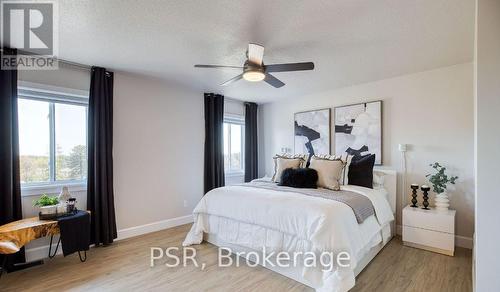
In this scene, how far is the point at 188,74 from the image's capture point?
11.8 feet

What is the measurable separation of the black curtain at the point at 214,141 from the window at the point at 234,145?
442 mm

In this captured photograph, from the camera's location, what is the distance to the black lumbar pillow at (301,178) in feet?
10.6

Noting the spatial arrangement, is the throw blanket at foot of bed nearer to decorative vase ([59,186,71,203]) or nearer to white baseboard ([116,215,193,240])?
white baseboard ([116,215,193,240])

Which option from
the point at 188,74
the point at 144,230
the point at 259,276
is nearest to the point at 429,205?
the point at 259,276

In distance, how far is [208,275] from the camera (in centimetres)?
Answer: 248

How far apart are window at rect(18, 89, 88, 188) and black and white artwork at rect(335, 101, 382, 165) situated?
4063mm

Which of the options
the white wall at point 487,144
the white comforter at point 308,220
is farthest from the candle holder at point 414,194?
the white wall at point 487,144

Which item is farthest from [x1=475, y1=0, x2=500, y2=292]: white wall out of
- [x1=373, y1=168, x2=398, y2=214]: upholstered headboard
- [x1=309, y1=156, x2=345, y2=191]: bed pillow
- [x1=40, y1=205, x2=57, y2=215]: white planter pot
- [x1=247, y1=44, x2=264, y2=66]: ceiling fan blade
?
[x1=40, y1=205, x2=57, y2=215]: white planter pot

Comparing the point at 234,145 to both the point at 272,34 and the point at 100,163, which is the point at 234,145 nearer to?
the point at 100,163

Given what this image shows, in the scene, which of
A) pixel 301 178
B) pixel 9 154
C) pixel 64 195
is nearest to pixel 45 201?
pixel 64 195

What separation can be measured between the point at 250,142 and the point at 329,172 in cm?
248

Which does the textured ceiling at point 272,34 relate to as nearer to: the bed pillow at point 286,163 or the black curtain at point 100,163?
the black curtain at point 100,163

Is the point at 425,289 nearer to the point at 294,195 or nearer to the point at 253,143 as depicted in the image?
the point at 294,195

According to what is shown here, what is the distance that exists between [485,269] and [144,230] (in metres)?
3.92
